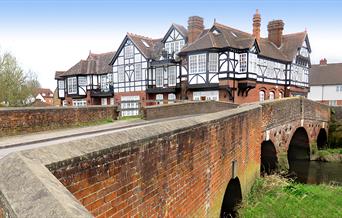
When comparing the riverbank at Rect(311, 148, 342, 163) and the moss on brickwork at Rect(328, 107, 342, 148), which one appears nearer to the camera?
the riverbank at Rect(311, 148, 342, 163)

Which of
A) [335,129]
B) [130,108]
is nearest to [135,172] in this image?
[130,108]

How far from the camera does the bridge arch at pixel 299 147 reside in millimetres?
21562

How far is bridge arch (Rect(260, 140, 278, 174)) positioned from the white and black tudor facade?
830cm

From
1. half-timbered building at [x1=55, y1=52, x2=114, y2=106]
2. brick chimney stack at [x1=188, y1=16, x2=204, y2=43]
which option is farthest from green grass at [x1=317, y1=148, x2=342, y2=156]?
half-timbered building at [x1=55, y1=52, x2=114, y2=106]

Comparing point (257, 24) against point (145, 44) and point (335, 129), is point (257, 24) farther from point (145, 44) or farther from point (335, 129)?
point (335, 129)

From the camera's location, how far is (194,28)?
88.4 ft

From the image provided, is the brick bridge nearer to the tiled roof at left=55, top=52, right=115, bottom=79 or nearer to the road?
the road

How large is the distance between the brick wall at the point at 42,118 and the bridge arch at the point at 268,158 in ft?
30.4

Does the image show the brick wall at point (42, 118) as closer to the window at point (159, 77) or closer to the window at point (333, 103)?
the window at point (159, 77)

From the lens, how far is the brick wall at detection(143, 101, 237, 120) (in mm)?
16234

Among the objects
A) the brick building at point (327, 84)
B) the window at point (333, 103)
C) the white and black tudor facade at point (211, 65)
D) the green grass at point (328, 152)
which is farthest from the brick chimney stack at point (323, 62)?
the green grass at point (328, 152)

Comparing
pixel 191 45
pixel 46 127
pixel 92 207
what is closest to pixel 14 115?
pixel 46 127

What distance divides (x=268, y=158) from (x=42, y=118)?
11.9 metres

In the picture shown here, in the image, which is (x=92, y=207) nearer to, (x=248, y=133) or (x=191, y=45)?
(x=248, y=133)
